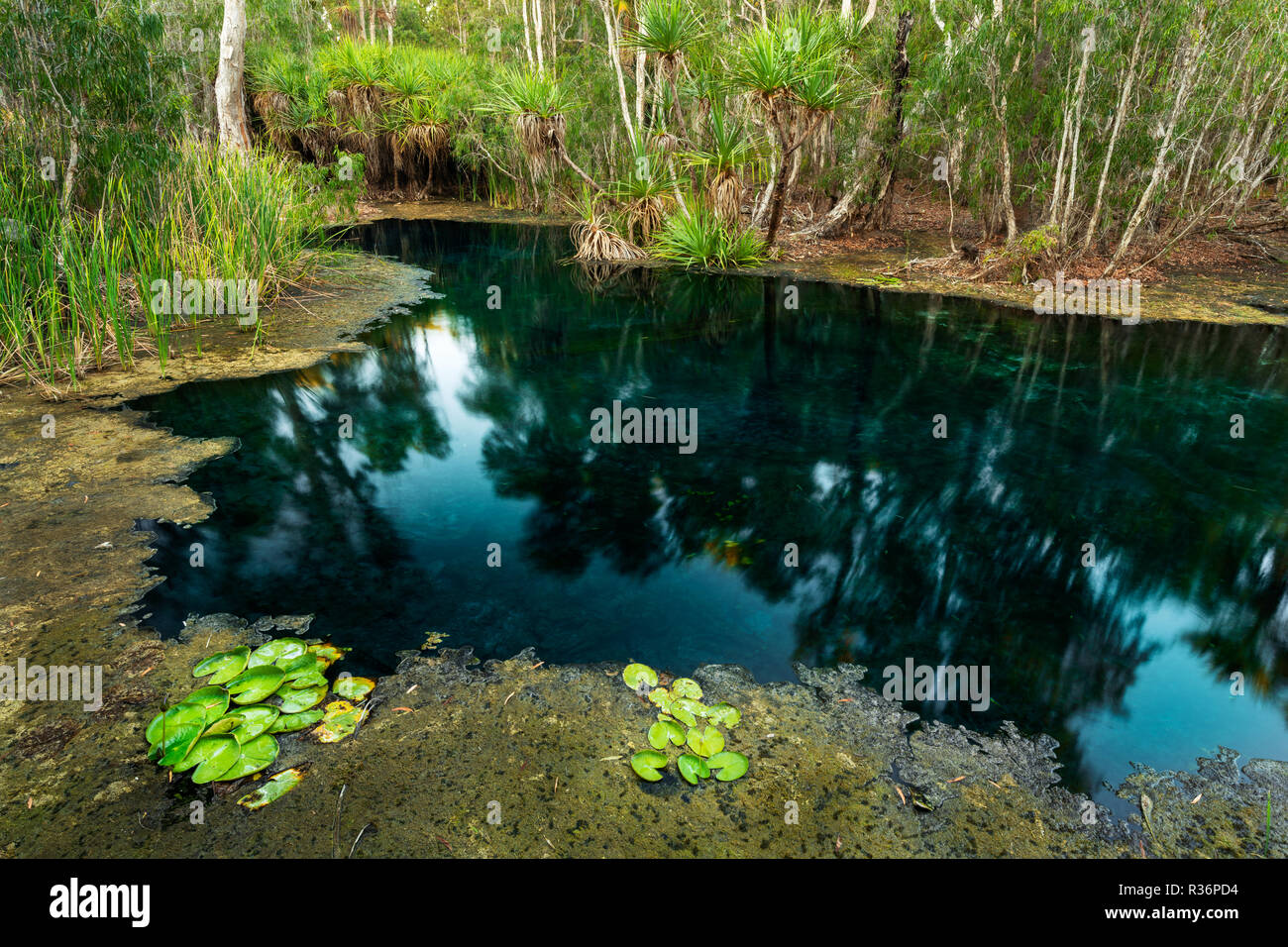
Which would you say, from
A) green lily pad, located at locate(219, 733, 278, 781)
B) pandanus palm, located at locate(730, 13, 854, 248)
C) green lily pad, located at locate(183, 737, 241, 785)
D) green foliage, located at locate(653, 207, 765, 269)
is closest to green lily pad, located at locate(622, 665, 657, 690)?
green lily pad, located at locate(219, 733, 278, 781)

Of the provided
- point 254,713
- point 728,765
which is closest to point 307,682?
point 254,713

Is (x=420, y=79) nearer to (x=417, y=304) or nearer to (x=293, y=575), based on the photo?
(x=417, y=304)

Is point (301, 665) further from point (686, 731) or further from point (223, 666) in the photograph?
point (686, 731)

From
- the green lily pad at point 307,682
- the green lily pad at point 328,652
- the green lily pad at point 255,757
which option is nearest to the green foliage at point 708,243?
the green lily pad at point 328,652

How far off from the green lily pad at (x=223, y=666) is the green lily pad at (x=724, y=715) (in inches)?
71.0

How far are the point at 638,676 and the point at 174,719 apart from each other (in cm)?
165

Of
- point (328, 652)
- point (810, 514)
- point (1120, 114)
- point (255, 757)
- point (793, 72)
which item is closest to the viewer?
point (255, 757)

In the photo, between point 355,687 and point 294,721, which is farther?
point 355,687

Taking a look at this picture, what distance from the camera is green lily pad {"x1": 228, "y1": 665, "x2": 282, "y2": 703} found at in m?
2.85

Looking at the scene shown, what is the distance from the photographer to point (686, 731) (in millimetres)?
2793

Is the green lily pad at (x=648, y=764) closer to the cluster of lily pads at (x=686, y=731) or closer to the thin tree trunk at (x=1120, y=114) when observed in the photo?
the cluster of lily pads at (x=686, y=731)

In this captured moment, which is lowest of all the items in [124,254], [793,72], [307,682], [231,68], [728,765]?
[728,765]

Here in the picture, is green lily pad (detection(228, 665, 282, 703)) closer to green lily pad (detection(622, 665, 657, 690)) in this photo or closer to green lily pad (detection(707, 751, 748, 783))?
green lily pad (detection(622, 665, 657, 690))
